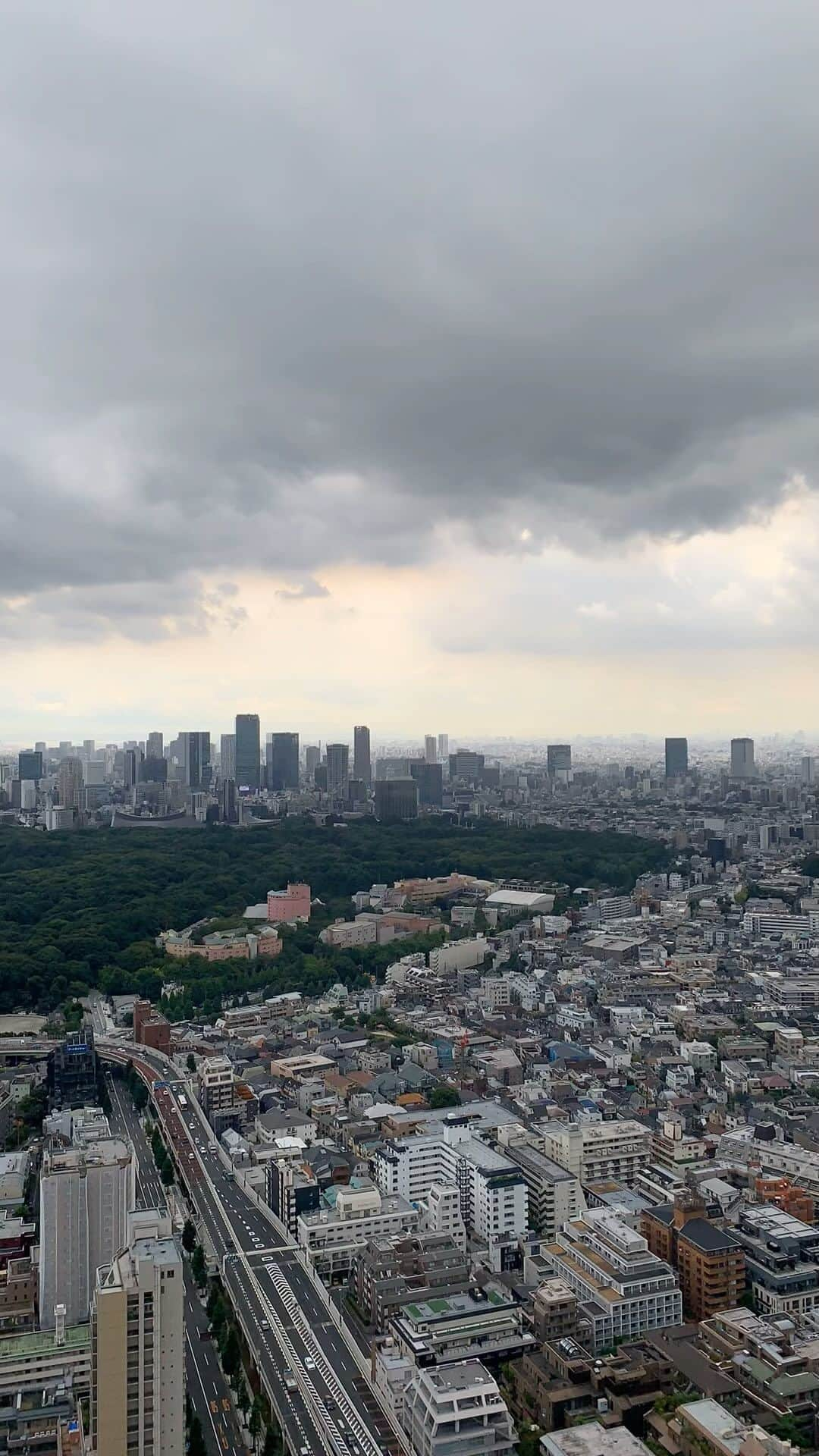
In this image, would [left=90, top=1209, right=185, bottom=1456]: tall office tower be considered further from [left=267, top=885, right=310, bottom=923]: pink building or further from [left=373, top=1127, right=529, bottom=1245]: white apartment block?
[left=267, top=885, right=310, bottom=923]: pink building

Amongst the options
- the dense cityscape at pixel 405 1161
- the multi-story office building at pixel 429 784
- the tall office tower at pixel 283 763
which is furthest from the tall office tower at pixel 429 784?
the dense cityscape at pixel 405 1161

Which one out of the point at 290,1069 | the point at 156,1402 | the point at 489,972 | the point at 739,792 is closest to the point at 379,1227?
the point at 156,1402

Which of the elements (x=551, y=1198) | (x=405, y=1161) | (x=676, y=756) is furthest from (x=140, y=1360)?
(x=676, y=756)

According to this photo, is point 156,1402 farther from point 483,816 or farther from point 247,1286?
point 483,816

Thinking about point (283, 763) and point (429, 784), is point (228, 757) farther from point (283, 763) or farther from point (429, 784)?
point (429, 784)

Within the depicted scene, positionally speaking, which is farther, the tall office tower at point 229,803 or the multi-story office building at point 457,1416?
the tall office tower at point 229,803

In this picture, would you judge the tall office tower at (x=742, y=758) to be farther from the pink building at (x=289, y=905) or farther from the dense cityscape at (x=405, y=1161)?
the pink building at (x=289, y=905)
